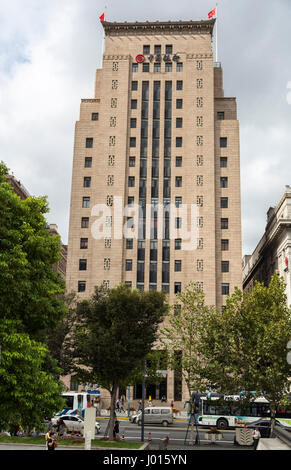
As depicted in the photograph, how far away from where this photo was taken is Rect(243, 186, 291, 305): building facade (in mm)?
61459

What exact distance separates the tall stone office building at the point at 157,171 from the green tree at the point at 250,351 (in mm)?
Answer: 27957

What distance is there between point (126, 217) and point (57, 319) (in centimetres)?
4343

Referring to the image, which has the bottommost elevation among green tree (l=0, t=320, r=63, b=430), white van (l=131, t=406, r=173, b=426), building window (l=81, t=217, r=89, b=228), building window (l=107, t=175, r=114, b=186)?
white van (l=131, t=406, r=173, b=426)

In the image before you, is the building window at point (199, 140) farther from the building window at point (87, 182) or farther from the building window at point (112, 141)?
the building window at point (87, 182)

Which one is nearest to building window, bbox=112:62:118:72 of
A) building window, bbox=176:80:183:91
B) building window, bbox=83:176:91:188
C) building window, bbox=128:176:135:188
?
building window, bbox=176:80:183:91

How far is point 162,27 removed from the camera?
72625 mm

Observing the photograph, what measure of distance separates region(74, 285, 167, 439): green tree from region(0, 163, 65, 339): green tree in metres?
7.52

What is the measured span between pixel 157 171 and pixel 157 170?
0.55 feet

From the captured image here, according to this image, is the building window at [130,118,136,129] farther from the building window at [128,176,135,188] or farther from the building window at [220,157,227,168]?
the building window at [220,157,227,168]

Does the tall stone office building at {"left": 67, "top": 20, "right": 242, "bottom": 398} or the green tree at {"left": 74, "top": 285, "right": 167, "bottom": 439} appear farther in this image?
the tall stone office building at {"left": 67, "top": 20, "right": 242, "bottom": 398}

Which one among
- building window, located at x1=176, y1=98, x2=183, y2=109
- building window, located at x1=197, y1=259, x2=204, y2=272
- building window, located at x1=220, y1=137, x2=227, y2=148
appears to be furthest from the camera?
building window, located at x1=176, y1=98, x2=183, y2=109

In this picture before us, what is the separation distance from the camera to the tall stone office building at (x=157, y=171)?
2520 inches
